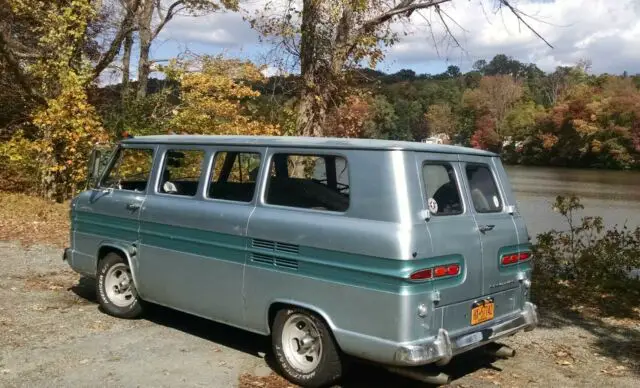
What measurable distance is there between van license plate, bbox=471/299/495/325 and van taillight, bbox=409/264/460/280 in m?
Answer: 0.39

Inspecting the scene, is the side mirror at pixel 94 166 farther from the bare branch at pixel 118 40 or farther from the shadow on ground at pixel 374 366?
the bare branch at pixel 118 40

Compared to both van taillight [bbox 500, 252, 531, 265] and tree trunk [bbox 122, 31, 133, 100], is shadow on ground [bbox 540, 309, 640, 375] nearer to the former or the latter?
van taillight [bbox 500, 252, 531, 265]

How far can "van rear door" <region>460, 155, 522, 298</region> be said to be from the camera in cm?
508

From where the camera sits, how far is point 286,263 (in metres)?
5.14

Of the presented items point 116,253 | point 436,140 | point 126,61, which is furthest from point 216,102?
point 116,253

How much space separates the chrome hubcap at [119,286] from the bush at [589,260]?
20.2 ft

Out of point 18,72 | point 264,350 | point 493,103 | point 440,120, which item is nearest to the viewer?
point 264,350

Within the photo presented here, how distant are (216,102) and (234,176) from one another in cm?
1319

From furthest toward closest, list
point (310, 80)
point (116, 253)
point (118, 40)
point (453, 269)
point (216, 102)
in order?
point (118, 40) < point (216, 102) < point (310, 80) < point (116, 253) < point (453, 269)

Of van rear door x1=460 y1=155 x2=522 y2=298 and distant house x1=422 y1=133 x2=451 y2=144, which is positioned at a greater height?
→ distant house x1=422 y1=133 x2=451 y2=144

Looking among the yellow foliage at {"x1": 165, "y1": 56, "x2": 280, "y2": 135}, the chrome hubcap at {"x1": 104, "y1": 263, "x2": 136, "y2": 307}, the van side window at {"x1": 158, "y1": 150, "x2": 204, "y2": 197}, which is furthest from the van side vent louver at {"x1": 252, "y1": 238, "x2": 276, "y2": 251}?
the yellow foliage at {"x1": 165, "y1": 56, "x2": 280, "y2": 135}

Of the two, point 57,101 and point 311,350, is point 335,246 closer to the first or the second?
point 311,350

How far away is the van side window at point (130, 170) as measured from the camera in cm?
672

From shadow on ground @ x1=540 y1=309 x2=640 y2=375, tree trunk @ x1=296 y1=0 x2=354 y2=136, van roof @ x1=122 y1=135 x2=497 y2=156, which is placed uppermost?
tree trunk @ x1=296 y1=0 x2=354 y2=136
